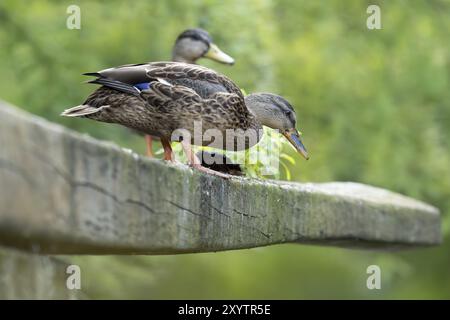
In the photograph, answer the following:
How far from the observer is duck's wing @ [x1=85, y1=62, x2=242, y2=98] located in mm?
3742

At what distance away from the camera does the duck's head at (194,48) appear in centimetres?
698

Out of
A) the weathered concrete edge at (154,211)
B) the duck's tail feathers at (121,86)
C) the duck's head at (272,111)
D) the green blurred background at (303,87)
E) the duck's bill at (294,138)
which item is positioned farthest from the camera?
the green blurred background at (303,87)

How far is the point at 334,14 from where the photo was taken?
11805 millimetres

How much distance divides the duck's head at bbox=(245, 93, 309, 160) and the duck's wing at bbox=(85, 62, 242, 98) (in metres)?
0.42

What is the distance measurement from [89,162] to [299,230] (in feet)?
7.08

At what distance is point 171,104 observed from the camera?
3.72 meters

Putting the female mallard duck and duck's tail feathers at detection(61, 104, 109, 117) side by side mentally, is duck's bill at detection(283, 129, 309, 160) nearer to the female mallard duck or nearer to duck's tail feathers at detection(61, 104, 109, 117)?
the female mallard duck

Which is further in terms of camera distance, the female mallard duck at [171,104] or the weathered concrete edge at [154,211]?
the female mallard duck at [171,104]

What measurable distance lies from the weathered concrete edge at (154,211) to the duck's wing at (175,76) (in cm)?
45

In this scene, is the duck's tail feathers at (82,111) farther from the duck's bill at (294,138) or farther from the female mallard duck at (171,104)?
the duck's bill at (294,138)

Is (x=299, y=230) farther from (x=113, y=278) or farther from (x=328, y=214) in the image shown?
(x=113, y=278)

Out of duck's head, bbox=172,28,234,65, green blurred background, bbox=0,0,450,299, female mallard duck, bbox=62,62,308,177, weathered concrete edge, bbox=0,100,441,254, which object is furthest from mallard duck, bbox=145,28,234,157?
female mallard duck, bbox=62,62,308,177

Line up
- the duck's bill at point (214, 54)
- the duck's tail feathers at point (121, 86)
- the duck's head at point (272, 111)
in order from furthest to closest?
1. the duck's bill at point (214, 54)
2. the duck's head at point (272, 111)
3. the duck's tail feathers at point (121, 86)

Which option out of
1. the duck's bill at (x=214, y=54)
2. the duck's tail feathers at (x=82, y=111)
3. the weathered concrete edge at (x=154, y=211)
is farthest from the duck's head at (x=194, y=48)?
the duck's tail feathers at (x=82, y=111)
